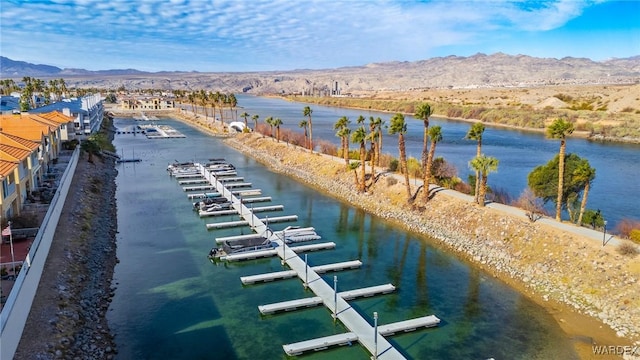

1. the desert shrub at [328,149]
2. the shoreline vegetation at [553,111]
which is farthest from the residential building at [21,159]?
the shoreline vegetation at [553,111]

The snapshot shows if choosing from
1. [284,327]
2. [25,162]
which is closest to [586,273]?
[284,327]

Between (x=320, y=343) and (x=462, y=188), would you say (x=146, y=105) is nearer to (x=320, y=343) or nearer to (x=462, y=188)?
(x=462, y=188)

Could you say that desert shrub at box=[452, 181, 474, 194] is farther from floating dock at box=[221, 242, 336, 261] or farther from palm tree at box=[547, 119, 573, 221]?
floating dock at box=[221, 242, 336, 261]

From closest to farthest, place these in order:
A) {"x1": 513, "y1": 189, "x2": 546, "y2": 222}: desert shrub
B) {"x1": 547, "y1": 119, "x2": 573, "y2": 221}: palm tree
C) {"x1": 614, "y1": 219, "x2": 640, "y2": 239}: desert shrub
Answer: {"x1": 614, "y1": 219, "x2": 640, "y2": 239}: desert shrub → {"x1": 547, "y1": 119, "x2": 573, "y2": 221}: palm tree → {"x1": 513, "y1": 189, "x2": 546, "y2": 222}: desert shrub

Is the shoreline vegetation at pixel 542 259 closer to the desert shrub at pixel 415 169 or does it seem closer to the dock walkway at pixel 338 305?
the desert shrub at pixel 415 169

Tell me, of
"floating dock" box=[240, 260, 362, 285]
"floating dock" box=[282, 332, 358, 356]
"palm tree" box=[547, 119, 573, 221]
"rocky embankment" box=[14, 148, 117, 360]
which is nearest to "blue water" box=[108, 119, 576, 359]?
"floating dock" box=[282, 332, 358, 356]

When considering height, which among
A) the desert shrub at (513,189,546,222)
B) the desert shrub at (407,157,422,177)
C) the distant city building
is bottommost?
the desert shrub at (513,189,546,222)
